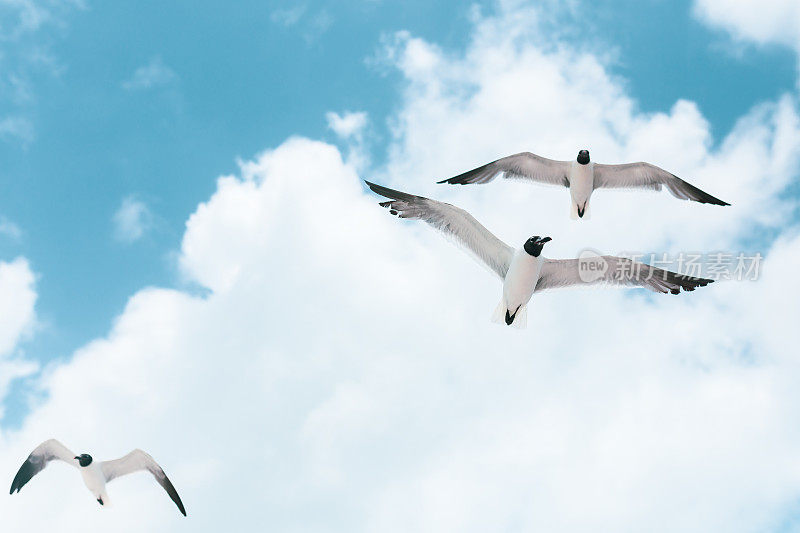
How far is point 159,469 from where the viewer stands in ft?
50.4

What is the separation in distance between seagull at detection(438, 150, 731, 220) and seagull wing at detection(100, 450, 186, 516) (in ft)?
25.4

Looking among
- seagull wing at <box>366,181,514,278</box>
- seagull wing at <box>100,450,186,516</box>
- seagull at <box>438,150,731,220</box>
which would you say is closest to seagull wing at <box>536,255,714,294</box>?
seagull wing at <box>366,181,514,278</box>

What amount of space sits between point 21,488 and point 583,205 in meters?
11.5

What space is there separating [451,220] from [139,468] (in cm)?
830

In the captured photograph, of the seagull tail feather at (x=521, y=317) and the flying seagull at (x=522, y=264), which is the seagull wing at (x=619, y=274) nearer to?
the flying seagull at (x=522, y=264)

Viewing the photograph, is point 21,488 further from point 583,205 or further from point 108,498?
point 583,205

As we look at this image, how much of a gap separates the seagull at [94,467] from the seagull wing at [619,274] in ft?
27.4

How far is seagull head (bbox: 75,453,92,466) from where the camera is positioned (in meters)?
15.6

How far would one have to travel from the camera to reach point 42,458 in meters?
15.7

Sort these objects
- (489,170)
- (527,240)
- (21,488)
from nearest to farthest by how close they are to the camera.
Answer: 1. (527,240)
2. (489,170)
3. (21,488)

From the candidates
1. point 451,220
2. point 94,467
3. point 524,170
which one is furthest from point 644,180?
point 94,467

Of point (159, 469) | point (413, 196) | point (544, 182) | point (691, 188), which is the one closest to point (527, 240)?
point (413, 196)

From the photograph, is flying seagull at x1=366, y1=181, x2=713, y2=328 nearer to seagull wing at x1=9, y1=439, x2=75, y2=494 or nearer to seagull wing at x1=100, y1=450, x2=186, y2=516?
seagull wing at x1=100, y1=450, x2=186, y2=516

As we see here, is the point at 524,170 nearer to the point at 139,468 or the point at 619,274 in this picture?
the point at 619,274
